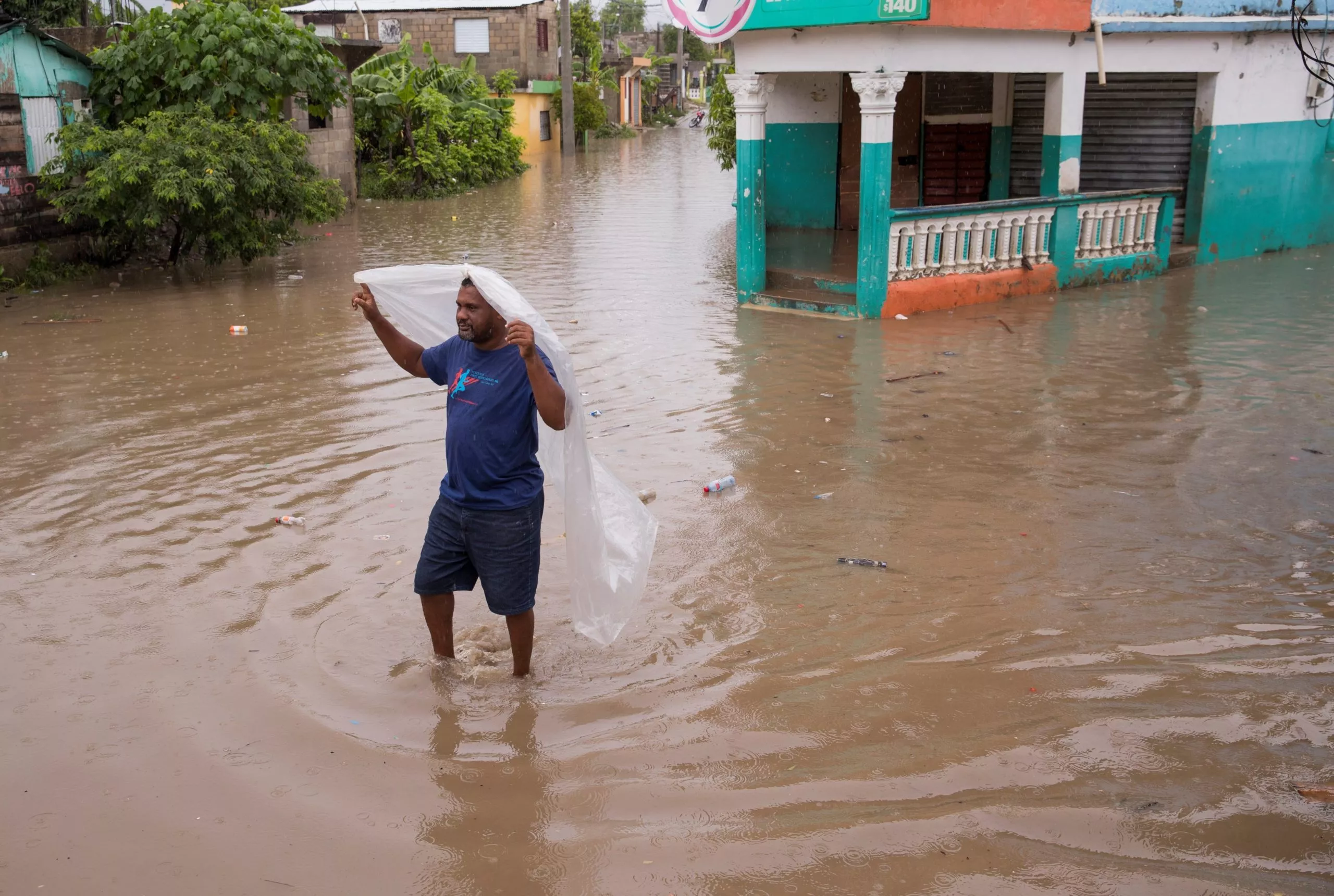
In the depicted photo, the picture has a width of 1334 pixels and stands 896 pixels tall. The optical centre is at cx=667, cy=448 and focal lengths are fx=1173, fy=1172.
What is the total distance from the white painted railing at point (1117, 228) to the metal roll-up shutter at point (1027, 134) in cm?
161

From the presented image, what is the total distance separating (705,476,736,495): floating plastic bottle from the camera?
6.82m

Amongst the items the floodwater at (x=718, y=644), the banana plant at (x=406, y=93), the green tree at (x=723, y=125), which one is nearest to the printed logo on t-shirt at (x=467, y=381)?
the floodwater at (x=718, y=644)

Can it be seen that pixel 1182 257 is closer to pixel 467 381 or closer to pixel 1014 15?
pixel 1014 15

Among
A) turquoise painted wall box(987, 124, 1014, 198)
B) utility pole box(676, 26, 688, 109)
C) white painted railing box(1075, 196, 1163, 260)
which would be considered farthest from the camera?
utility pole box(676, 26, 688, 109)

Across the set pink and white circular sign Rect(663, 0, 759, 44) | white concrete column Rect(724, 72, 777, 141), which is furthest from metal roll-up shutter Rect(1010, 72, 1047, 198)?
pink and white circular sign Rect(663, 0, 759, 44)

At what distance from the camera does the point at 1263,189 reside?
15398 millimetres

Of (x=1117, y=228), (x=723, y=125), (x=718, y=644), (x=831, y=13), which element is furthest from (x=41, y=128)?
(x=1117, y=228)

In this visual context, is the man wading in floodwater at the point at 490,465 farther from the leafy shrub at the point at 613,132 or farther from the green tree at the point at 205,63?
the leafy shrub at the point at 613,132

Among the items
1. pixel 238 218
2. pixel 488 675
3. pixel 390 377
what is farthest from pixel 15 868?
pixel 238 218

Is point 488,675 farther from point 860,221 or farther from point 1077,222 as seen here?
point 1077,222

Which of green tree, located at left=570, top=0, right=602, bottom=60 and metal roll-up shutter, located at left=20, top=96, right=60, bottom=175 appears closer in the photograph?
metal roll-up shutter, located at left=20, top=96, right=60, bottom=175

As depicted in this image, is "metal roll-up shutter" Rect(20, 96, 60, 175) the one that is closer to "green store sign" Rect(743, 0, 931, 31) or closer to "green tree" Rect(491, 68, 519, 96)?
"green store sign" Rect(743, 0, 931, 31)

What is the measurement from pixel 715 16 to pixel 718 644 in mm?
8459

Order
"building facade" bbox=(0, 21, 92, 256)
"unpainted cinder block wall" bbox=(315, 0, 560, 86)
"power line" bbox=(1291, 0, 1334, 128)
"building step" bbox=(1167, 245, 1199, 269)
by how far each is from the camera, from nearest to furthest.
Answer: "building facade" bbox=(0, 21, 92, 256) < "power line" bbox=(1291, 0, 1334, 128) < "building step" bbox=(1167, 245, 1199, 269) < "unpainted cinder block wall" bbox=(315, 0, 560, 86)
